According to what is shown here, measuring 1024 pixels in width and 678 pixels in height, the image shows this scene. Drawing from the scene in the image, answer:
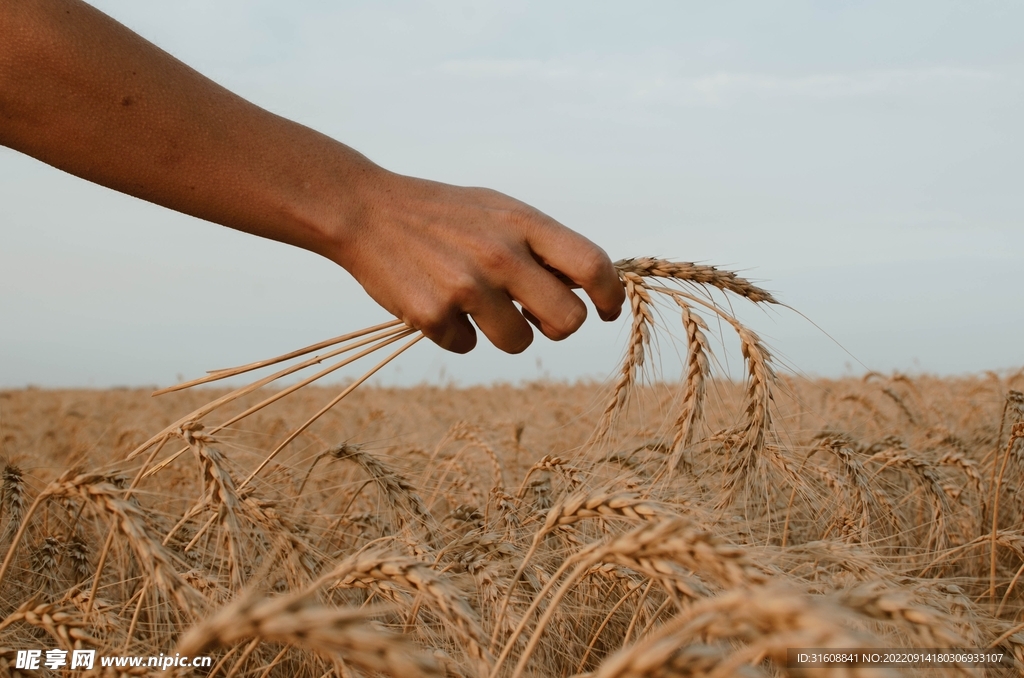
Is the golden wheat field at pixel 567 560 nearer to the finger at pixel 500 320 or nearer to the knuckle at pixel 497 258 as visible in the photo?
the finger at pixel 500 320

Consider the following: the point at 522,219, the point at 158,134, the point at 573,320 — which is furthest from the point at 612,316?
the point at 158,134

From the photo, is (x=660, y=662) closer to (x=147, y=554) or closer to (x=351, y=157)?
(x=147, y=554)

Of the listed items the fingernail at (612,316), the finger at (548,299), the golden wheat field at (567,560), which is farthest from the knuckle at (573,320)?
the golden wheat field at (567,560)

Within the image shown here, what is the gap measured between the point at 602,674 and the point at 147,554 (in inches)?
37.8

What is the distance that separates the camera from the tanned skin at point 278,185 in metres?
1.43

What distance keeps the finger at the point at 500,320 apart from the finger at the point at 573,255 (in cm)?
12

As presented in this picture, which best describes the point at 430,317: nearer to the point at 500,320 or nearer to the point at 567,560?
the point at 500,320

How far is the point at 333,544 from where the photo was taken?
2.72m

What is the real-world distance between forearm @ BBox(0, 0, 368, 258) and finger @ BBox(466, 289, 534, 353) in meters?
0.32

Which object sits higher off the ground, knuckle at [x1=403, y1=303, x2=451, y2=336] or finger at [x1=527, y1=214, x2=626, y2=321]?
finger at [x1=527, y1=214, x2=626, y2=321]

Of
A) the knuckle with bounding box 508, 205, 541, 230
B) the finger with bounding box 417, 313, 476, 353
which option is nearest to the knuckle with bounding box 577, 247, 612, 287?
the knuckle with bounding box 508, 205, 541, 230

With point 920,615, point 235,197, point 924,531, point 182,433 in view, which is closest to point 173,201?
point 235,197

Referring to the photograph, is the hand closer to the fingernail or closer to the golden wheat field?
the fingernail

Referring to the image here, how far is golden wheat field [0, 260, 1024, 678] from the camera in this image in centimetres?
81
